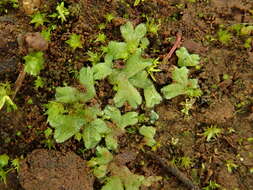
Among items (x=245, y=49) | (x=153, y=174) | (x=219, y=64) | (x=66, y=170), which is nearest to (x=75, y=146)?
(x=66, y=170)

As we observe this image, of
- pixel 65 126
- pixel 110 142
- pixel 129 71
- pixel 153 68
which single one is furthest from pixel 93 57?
pixel 110 142

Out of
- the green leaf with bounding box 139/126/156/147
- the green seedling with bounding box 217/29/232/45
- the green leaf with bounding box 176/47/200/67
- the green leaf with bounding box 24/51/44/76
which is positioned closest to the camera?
the green leaf with bounding box 24/51/44/76

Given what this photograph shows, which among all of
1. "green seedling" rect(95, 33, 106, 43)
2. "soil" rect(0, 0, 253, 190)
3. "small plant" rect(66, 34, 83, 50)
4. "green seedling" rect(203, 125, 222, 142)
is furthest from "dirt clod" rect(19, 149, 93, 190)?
"green seedling" rect(203, 125, 222, 142)

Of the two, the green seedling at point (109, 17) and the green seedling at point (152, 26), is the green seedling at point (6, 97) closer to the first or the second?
the green seedling at point (109, 17)

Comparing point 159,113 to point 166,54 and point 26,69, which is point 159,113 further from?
point 26,69

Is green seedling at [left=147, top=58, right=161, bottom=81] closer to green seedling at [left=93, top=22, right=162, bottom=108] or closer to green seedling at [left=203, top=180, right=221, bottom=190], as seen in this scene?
green seedling at [left=93, top=22, right=162, bottom=108]

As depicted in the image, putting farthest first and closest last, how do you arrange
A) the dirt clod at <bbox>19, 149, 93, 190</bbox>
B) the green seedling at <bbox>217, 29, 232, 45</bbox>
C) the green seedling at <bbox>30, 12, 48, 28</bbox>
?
the green seedling at <bbox>217, 29, 232, 45</bbox>
the green seedling at <bbox>30, 12, 48, 28</bbox>
the dirt clod at <bbox>19, 149, 93, 190</bbox>
